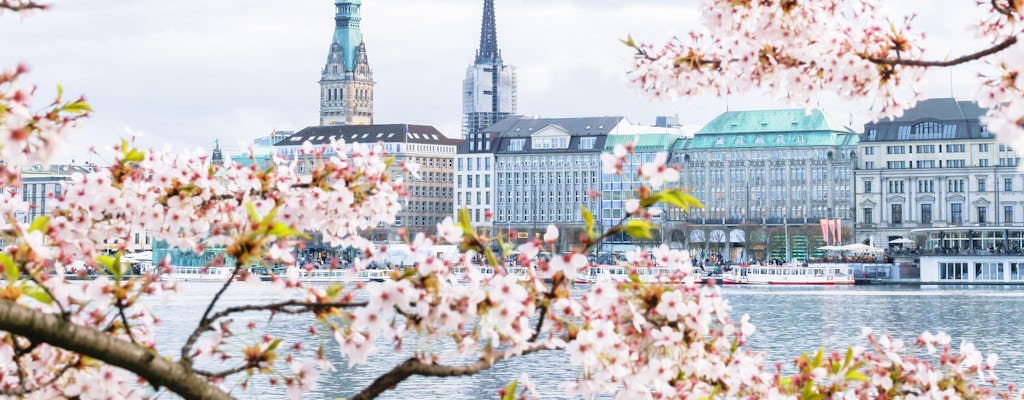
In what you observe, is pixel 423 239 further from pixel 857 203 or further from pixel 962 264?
pixel 857 203

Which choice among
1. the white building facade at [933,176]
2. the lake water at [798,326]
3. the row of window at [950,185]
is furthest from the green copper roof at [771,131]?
the lake water at [798,326]

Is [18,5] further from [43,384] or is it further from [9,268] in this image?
[43,384]

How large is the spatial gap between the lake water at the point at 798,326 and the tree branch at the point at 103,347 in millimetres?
26056

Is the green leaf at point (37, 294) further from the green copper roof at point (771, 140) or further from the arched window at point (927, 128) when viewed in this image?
the green copper roof at point (771, 140)

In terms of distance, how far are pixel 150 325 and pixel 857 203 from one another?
13306 cm

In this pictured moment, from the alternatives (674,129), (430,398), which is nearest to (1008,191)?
(674,129)

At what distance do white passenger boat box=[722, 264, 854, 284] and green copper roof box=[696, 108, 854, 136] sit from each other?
2446cm

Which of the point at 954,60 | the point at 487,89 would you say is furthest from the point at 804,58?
the point at 487,89

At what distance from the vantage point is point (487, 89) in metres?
193

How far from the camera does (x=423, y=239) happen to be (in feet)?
18.8

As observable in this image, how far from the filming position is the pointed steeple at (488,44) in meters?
196

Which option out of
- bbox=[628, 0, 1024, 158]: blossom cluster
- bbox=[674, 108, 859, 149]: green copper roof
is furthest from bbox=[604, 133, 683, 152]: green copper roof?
bbox=[628, 0, 1024, 158]: blossom cluster

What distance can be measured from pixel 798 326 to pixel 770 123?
76723mm

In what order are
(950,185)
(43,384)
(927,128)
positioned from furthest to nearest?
1. (950,185)
2. (927,128)
3. (43,384)
